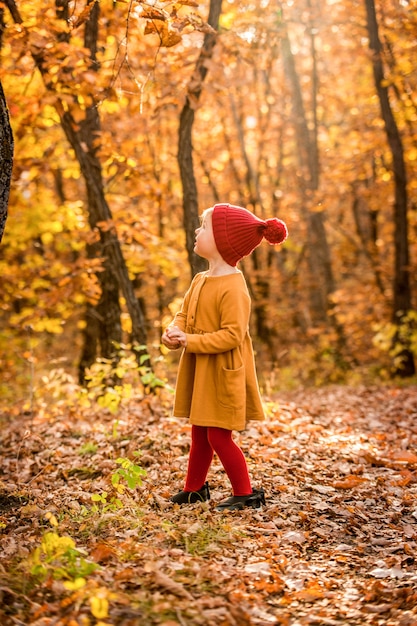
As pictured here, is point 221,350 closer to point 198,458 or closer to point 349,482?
point 198,458

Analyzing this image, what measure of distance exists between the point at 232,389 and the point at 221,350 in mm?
261

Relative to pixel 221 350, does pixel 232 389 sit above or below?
below

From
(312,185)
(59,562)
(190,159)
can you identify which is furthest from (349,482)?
(312,185)

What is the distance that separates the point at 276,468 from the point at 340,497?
2.33 ft

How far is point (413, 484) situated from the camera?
5.02 meters

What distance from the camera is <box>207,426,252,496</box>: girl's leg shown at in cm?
407

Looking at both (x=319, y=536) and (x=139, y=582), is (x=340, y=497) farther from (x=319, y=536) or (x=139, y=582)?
(x=139, y=582)

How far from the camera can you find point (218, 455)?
4070mm

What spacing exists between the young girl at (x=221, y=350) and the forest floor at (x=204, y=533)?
1.23ft

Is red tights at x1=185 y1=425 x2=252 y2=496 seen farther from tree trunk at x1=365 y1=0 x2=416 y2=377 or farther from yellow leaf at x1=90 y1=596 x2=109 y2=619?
tree trunk at x1=365 y1=0 x2=416 y2=377

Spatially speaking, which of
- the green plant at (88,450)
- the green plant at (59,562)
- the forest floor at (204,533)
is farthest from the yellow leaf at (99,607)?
the green plant at (88,450)

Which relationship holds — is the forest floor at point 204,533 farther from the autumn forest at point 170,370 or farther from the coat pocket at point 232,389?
the coat pocket at point 232,389

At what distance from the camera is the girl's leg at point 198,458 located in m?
4.25

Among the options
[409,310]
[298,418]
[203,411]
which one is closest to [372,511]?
[203,411]
